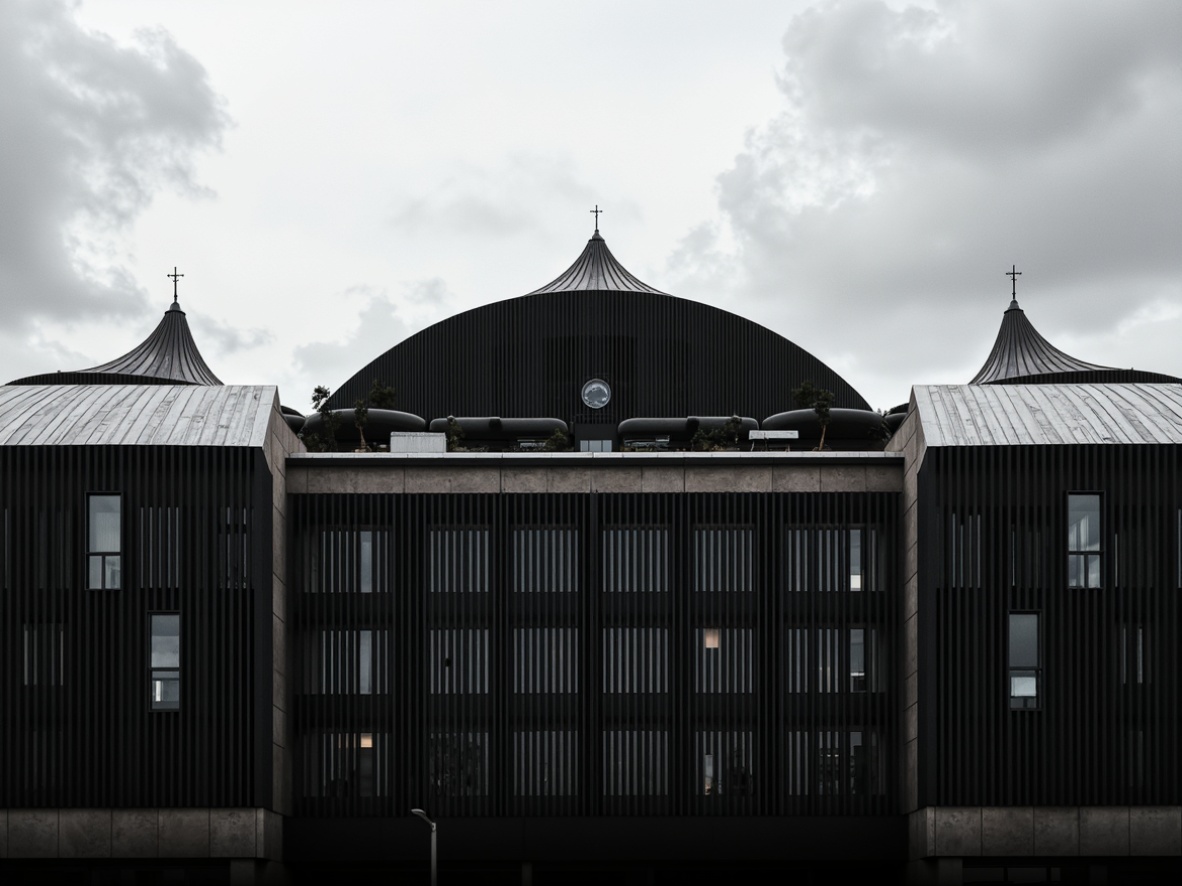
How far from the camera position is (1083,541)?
5819cm

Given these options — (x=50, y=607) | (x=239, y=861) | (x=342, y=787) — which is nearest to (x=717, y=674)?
(x=342, y=787)

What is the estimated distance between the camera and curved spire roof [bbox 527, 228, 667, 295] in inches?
3369

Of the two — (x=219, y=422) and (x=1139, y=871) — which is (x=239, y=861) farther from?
(x=1139, y=871)

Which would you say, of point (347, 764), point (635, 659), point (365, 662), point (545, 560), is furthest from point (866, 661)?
point (347, 764)

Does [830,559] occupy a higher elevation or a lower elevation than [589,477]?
lower

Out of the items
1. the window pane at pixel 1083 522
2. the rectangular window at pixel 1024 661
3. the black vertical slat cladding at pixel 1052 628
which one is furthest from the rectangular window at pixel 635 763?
the window pane at pixel 1083 522

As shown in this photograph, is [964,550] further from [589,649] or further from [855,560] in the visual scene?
[589,649]

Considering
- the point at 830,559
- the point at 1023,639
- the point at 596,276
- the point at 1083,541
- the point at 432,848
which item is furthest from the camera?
the point at 596,276

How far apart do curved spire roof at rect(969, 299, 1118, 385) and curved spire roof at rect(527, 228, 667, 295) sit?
18.4m

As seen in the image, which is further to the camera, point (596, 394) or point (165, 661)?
point (596, 394)

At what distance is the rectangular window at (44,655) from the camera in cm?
5734

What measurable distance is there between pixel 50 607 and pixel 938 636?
30.1 metres

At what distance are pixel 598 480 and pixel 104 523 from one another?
56.9 feet

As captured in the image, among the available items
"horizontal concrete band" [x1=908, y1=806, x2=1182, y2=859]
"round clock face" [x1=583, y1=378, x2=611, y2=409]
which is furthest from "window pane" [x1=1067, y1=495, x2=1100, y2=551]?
"round clock face" [x1=583, y1=378, x2=611, y2=409]
